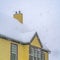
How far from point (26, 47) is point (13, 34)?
6.61 ft

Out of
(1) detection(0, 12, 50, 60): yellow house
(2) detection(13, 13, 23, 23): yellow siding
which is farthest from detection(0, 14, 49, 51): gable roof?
(2) detection(13, 13, 23, 23): yellow siding

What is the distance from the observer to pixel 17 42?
1406 inches

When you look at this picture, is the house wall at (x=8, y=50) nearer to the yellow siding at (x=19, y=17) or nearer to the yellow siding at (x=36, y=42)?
the yellow siding at (x=36, y=42)

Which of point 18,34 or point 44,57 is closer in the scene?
point 18,34

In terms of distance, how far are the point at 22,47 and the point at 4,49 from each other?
3562 millimetres

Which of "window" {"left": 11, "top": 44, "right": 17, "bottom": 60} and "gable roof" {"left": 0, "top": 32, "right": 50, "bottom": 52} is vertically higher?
"gable roof" {"left": 0, "top": 32, "right": 50, "bottom": 52}

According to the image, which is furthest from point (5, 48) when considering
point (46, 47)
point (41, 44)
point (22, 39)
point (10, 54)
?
point (46, 47)

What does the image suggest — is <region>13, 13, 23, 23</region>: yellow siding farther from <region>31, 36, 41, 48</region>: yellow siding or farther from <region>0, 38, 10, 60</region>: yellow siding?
<region>0, 38, 10, 60</region>: yellow siding

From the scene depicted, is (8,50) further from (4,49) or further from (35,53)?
(35,53)

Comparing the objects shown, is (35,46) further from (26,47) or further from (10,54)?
(10,54)

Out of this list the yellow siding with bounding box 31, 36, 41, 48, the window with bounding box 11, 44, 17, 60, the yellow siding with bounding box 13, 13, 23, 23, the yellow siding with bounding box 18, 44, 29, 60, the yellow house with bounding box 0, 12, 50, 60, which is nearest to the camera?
the yellow house with bounding box 0, 12, 50, 60

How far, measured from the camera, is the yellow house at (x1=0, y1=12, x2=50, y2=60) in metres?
33.8

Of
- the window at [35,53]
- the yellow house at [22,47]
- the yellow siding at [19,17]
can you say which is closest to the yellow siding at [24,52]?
the yellow house at [22,47]

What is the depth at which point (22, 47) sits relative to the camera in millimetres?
36844
